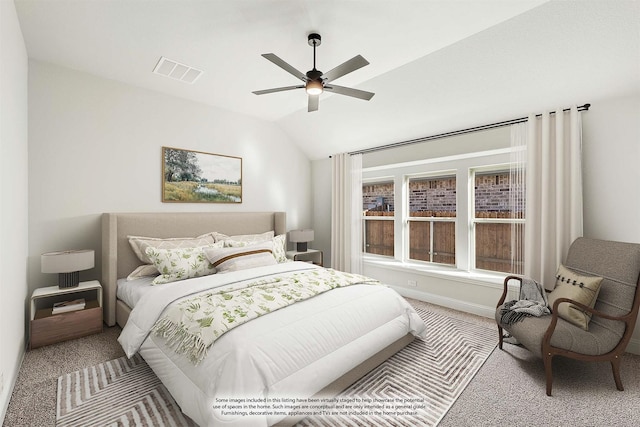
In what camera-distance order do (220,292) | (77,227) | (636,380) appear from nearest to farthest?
1. (636,380)
2. (220,292)
3. (77,227)

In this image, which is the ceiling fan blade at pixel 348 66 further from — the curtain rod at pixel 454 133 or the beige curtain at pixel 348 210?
the beige curtain at pixel 348 210

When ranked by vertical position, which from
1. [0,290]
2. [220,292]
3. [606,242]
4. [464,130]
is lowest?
[220,292]

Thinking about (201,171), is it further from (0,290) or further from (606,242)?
(606,242)

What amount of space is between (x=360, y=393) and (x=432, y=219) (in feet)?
9.47

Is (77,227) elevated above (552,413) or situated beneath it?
elevated above

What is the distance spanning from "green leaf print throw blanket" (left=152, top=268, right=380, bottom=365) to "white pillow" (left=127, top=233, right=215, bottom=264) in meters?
1.30

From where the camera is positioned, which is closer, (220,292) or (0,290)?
(0,290)

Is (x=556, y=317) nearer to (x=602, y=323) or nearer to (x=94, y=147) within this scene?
(x=602, y=323)

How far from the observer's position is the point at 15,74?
7.18 ft

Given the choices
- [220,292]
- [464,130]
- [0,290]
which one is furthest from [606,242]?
[0,290]

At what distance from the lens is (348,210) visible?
4.70 m

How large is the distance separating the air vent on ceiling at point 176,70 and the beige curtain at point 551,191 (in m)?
3.65

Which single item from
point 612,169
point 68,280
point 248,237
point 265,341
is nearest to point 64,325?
point 68,280

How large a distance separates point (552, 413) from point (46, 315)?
415 cm
